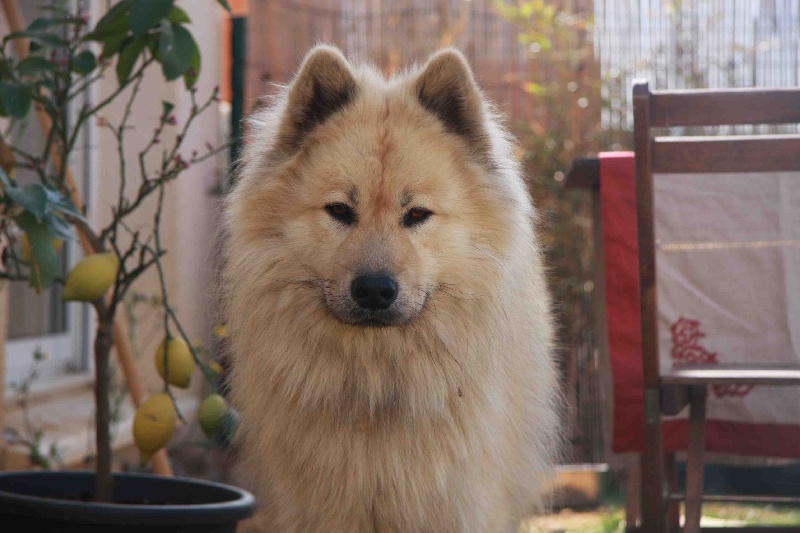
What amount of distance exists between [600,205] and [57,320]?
293 centimetres

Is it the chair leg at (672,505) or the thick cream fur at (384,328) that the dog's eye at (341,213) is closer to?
the thick cream fur at (384,328)

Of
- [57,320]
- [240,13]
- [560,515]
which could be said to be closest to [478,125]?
[560,515]

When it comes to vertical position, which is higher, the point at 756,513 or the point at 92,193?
the point at 92,193

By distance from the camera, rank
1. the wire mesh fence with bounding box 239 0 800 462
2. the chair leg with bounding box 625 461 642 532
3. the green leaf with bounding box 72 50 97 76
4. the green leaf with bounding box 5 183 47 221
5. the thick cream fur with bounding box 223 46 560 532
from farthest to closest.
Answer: the wire mesh fence with bounding box 239 0 800 462
the chair leg with bounding box 625 461 642 532
the green leaf with bounding box 72 50 97 76
the thick cream fur with bounding box 223 46 560 532
the green leaf with bounding box 5 183 47 221

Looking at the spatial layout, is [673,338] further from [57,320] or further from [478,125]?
[57,320]

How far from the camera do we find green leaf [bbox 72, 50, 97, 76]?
2529mm

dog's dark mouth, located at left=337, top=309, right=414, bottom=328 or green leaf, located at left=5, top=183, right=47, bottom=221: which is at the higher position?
green leaf, located at left=5, top=183, right=47, bottom=221

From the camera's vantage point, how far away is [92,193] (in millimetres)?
5082

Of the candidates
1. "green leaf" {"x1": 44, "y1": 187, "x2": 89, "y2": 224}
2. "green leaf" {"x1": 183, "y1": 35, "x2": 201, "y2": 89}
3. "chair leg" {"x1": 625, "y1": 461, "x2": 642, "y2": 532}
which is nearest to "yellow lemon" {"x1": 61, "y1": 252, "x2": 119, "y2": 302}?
"green leaf" {"x1": 44, "y1": 187, "x2": 89, "y2": 224}

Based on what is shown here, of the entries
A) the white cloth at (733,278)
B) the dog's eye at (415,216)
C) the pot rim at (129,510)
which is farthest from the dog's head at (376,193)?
the white cloth at (733,278)

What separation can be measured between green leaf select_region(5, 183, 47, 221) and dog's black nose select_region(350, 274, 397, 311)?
2.45 ft

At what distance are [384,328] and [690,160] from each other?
39.5 inches

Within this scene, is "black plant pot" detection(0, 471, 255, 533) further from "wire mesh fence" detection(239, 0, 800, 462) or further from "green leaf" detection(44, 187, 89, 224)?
"wire mesh fence" detection(239, 0, 800, 462)

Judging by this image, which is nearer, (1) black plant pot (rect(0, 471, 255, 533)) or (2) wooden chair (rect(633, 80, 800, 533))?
(1) black plant pot (rect(0, 471, 255, 533))
